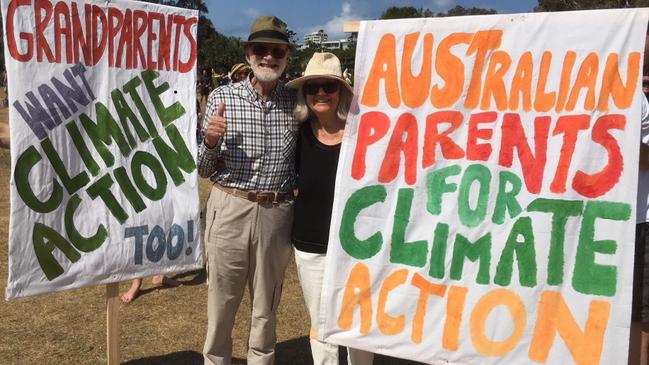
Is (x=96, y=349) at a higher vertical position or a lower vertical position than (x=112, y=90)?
lower

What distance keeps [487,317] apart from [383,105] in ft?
3.22

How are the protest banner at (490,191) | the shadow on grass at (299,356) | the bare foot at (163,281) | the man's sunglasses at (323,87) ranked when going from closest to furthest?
the protest banner at (490,191)
the man's sunglasses at (323,87)
the shadow on grass at (299,356)
the bare foot at (163,281)

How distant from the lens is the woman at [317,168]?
2615 millimetres

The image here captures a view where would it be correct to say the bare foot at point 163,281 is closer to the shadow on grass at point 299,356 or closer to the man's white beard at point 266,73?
the shadow on grass at point 299,356

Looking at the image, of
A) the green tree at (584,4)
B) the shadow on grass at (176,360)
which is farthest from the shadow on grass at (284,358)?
the green tree at (584,4)

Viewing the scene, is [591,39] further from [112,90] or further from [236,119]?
[112,90]

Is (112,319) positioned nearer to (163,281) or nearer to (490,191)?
(490,191)

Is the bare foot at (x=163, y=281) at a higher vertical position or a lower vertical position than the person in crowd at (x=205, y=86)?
lower

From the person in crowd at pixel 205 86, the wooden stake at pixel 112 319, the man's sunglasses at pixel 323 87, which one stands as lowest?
Answer: the wooden stake at pixel 112 319

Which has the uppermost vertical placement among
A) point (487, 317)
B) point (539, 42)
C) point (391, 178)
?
point (539, 42)

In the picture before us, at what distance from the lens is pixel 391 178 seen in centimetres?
246

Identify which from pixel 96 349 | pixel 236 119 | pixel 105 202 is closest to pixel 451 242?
pixel 236 119

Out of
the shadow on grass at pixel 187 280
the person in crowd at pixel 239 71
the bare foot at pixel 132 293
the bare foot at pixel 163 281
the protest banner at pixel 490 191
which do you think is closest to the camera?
the protest banner at pixel 490 191

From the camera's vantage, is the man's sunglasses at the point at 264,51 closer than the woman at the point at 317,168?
No
